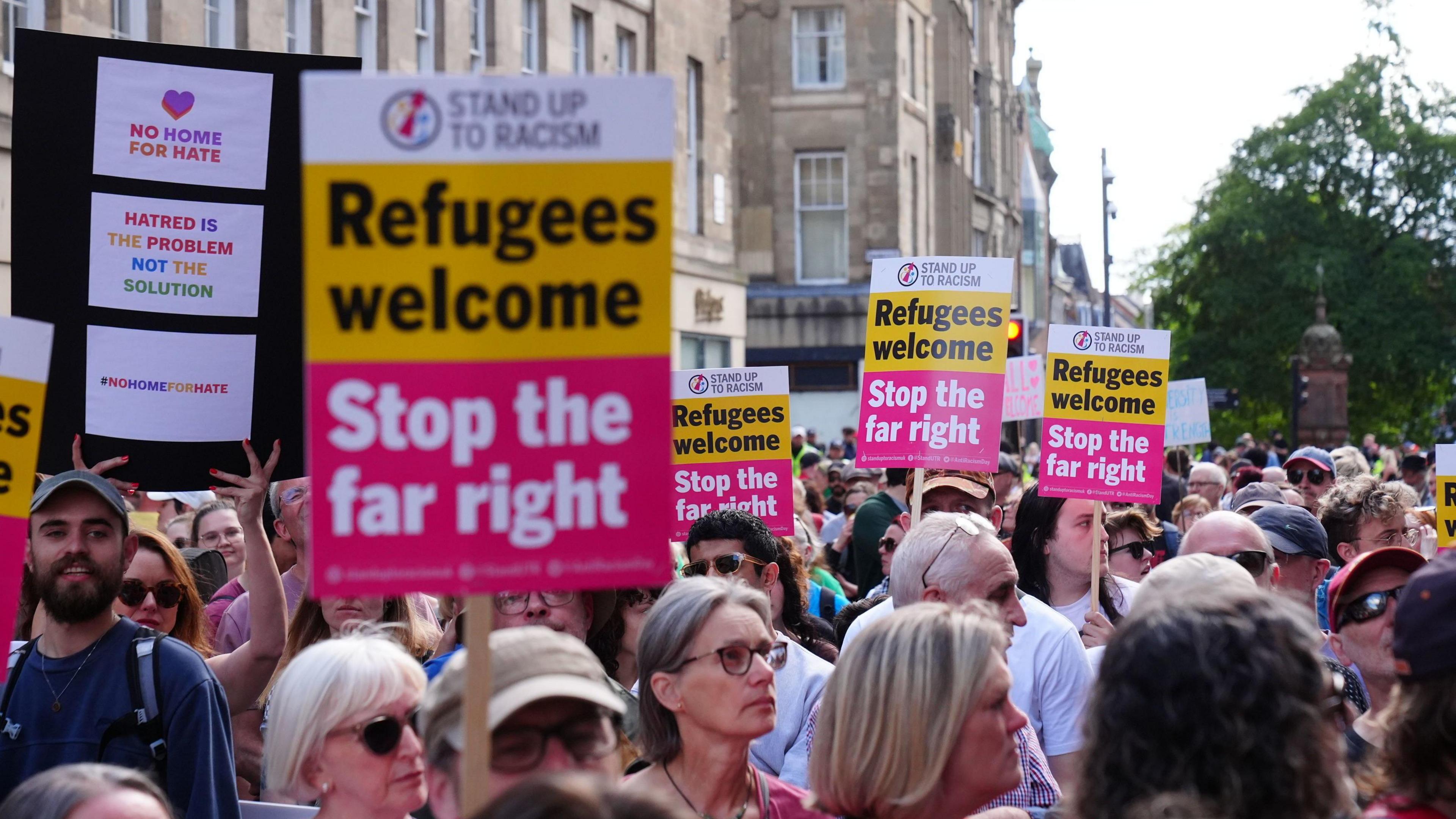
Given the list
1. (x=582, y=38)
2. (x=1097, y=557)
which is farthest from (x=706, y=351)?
(x=1097, y=557)

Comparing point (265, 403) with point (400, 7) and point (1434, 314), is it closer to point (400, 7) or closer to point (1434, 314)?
point (400, 7)

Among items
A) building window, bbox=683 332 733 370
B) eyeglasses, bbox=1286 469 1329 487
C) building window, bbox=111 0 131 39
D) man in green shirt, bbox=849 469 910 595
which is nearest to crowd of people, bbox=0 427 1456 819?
man in green shirt, bbox=849 469 910 595

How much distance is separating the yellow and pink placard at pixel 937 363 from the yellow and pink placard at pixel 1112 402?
1.05 ft

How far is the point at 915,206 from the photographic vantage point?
41.2m

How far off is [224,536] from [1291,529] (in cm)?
501

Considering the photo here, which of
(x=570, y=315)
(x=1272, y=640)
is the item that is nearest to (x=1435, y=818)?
(x=1272, y=640)

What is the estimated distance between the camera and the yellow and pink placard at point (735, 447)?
8648mm

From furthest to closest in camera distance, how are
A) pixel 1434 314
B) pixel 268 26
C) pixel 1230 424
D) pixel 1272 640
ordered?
pixel 1230 424 → pixel 1434 314 → pixel 268 26 → pixel 1272 640

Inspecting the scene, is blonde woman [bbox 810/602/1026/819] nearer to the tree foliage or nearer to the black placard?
the black placard

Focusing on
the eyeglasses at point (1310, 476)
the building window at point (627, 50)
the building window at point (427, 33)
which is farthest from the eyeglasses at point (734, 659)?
the building window at point (627, 50)

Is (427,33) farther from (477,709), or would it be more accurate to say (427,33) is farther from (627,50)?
(477,709)

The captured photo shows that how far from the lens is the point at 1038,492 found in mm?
7844

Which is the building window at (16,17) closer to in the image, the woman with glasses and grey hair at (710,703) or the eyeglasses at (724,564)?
the eyeglasses at (724,564)

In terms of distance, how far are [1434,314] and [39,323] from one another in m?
50.5
